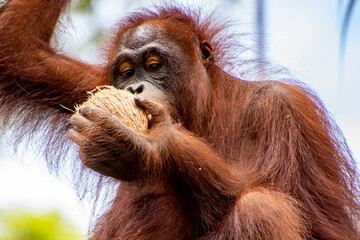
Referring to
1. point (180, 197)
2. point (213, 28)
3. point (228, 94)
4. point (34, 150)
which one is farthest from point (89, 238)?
point (213, 28)

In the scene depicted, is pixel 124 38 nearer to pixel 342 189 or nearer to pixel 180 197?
pixel 180 197

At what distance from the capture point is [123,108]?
3.93 meters

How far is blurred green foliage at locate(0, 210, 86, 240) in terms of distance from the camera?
855 centimetres

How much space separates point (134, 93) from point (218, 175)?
3.05 ft

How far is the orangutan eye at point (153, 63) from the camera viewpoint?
471 cm

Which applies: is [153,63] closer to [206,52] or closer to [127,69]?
[127,69]

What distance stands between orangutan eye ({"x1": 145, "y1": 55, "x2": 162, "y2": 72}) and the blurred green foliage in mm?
4484

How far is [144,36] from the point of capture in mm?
4762

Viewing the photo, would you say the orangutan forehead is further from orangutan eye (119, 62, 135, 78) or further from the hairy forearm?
the hairy forearm

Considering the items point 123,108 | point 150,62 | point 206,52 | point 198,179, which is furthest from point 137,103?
point 206,52

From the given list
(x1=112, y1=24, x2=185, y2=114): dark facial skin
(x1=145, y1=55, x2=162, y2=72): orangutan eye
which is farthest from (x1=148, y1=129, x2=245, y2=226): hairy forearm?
(x1=145, y1=55, x2=162, y2=72): orangutan eye

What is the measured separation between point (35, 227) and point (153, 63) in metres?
4.82

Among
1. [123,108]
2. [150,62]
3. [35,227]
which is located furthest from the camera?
[35,227]

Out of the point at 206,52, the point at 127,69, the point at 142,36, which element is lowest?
the point at 127,69
